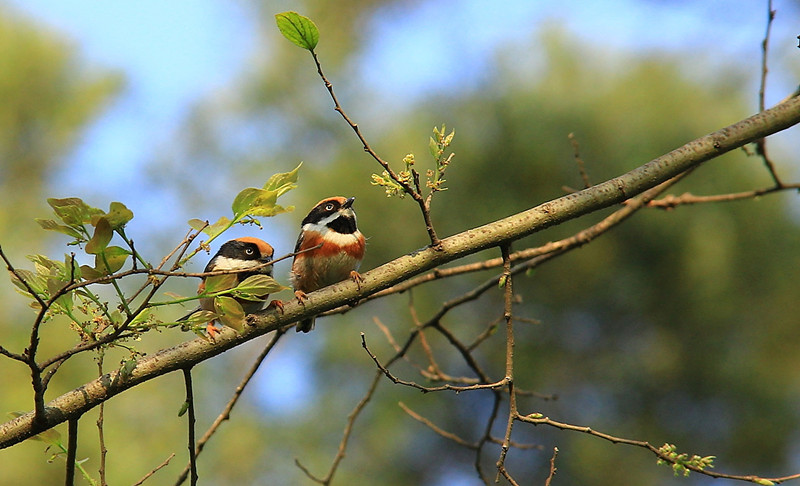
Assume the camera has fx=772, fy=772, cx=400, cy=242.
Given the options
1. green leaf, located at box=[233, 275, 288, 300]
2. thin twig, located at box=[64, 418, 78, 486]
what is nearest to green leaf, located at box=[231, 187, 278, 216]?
green leaf, located at box=[233, 275, 288, 300]

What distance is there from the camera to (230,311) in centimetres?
225

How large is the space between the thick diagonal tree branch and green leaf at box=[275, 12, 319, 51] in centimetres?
76

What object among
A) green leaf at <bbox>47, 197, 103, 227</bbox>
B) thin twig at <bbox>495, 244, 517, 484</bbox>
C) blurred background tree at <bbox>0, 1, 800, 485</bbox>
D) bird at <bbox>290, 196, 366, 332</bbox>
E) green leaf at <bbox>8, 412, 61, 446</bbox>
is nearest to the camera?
green leaf at <bbox>47, 197, 103, 227</bbox>

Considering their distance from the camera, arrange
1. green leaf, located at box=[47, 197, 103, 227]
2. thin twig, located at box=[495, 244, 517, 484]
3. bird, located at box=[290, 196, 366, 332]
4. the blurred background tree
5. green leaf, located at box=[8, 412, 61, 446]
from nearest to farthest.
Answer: green leaf, located at box=[47, 197, 103, 227] → thin twig, located at box=[495, 244, 517, 484] → green leaf, located at box=[8, 412, 61, 446] → bird, located at box=[290, 196, 366, 332] → the blurred background tree

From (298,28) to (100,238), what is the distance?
0.77 m

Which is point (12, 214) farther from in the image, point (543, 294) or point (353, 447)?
point (543, 294)

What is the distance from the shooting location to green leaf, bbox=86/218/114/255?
2.01 meters

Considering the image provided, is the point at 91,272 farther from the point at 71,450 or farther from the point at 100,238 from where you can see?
the point at 71,450

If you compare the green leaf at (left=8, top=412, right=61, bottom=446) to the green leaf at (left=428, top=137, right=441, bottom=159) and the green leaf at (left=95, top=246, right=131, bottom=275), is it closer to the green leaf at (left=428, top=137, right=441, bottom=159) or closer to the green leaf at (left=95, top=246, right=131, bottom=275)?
the green leaf at (left=95, top=246, right=131, bottom=275)

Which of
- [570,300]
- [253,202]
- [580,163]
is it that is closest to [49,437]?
[253,202]

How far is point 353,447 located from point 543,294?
186 inches

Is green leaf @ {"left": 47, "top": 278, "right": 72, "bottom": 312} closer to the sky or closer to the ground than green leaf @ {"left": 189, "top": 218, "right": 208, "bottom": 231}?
closer to the ground

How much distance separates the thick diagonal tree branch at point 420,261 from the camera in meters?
2.33

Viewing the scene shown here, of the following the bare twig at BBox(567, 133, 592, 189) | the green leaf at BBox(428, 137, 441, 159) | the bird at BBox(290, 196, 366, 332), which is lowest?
the green leaf at BBox(428, 137, 441, 159)
